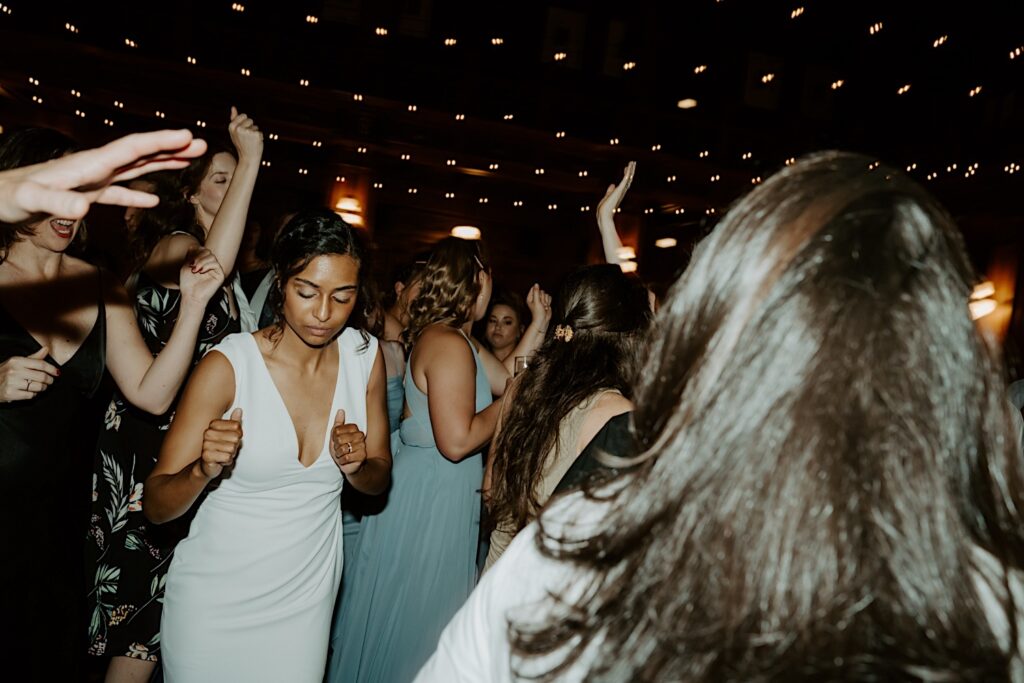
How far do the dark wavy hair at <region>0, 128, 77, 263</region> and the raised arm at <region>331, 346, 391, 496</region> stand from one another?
963 millimetres

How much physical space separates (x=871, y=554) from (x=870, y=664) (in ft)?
0.27

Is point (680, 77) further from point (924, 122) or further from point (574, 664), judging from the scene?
point (574, 664)

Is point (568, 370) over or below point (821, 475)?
over

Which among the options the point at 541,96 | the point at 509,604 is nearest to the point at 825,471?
the point at 509,604

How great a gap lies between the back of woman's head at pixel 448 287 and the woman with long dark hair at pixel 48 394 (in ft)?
3.04

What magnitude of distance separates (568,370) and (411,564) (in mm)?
1105

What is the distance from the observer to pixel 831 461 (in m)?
0.56

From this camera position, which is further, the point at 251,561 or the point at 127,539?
the point at 127,539

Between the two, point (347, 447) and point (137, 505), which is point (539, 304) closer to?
point (347, 447)

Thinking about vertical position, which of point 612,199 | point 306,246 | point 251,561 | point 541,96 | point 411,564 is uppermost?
point 541,96

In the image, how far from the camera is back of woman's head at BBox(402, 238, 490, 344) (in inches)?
107

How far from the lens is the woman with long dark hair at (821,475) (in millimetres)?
553

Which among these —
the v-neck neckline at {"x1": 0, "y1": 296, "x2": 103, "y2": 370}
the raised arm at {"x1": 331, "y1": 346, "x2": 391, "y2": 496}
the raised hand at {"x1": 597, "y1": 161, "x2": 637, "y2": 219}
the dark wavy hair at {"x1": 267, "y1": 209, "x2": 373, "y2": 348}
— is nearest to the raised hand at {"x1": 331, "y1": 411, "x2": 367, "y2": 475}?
the raised arm at {"x1": 331, "y1": 346, "x2": 391, "y2": 496}

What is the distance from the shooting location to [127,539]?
7.59 feet
